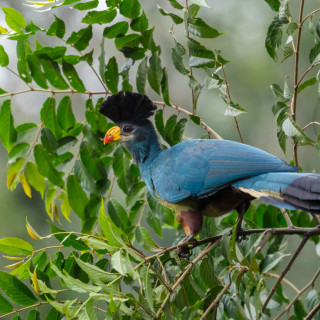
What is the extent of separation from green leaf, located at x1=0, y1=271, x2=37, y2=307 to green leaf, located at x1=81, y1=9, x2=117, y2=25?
960mm

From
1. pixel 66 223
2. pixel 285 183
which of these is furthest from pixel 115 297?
pixel 66 223

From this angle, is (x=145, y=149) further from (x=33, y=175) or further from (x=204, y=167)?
(x=33, y=175)

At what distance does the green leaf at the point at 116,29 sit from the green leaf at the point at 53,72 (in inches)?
9.6

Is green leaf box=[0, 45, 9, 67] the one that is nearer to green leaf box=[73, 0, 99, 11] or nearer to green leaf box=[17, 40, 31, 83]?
green leaf box=[17, 40, 31, 83]

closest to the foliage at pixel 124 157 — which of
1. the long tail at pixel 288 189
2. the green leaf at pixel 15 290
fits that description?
the green leaf at pixel 15 290

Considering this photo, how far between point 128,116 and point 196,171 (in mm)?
446

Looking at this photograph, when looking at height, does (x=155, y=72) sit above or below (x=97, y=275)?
above

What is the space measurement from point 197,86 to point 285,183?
0.51m

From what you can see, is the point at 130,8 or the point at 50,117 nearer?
the point at 130,8

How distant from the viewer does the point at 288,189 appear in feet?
5.24

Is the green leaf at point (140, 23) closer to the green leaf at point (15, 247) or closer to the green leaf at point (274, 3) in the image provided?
the green leaf at point (274, 3)

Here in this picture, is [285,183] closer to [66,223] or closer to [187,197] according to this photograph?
[187,197]

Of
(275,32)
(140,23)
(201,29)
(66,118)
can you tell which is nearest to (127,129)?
(66,118)

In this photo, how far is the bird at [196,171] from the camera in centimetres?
178
